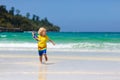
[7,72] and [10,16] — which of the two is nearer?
[7,72]

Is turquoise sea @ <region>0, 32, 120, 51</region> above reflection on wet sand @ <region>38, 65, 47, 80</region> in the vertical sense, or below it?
below

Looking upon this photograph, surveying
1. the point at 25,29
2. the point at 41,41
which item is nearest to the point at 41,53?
the point at 41,41

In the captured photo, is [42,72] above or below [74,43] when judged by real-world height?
above

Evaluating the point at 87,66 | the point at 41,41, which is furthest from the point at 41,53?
the point at 87,66

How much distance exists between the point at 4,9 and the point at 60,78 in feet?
Answer: 461

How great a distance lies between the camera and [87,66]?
13.2m

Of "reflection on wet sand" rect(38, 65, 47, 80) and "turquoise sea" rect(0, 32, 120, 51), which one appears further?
"turquoise sea" rect(0, 32, 120, 51)

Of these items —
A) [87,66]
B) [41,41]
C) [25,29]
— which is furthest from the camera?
[25,29]

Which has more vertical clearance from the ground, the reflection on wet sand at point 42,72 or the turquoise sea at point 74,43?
the reflection on wet sand at point 42,72

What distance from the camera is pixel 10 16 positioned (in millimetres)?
150500

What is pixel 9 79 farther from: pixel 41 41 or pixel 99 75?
pixel 41 41

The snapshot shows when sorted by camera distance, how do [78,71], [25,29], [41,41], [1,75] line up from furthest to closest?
[25,29] → [41,41] → [78,71] → [1,75]

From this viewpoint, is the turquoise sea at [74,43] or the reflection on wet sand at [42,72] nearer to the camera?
the reflection on wet sand at [42,72]

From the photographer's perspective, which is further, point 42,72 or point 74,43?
point 74,43
